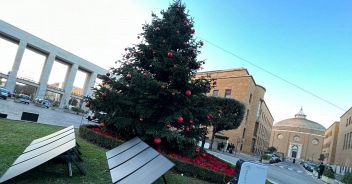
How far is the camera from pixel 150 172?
4180mm

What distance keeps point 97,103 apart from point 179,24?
14.5ft

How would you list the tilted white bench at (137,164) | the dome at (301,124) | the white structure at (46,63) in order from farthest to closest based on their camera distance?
the dome at (301,124)
the white structure at (46,63)
the tilted white bench at (137,164)

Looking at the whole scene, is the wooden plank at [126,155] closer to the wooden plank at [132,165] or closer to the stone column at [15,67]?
the wooden plank at [132,165]

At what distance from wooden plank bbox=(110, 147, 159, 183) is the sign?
2474 millimetres

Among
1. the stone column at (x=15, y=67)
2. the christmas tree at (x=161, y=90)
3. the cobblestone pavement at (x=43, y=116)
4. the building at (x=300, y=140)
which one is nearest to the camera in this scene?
the christmas tree at (x=161, y=90)

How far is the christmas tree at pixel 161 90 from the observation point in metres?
9.48

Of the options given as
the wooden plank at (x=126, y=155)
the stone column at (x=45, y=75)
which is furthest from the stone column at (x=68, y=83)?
→ the wooden plank at (x=126, y=155)

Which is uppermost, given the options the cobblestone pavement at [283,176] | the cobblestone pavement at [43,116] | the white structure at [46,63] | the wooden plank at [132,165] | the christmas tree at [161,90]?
the white structure at [46,63]

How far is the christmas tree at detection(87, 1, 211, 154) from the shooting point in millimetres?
9477

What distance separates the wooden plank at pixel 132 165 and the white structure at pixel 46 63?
50.7m

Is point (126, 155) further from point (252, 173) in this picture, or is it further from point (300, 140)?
point (300, 140)

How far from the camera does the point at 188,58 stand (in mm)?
10625

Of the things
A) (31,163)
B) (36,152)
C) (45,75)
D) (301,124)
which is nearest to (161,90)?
(36,152)

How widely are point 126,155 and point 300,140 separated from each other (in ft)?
339
